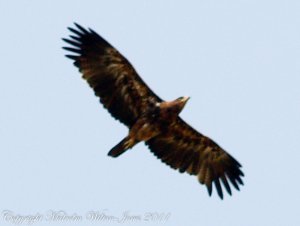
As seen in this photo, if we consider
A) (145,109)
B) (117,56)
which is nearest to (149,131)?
(145,109)

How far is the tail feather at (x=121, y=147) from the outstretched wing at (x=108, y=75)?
450 millimetres

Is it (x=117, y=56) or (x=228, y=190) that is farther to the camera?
(x=228, y=190)

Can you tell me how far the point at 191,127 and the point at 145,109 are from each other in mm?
1513

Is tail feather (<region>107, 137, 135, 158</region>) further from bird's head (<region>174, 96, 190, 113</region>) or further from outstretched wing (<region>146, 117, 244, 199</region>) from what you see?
bird's head (<region>174, 96, 190, 113</region>)

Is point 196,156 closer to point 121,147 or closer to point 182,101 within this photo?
point 182,101

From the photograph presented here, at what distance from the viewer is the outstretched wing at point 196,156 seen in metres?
23.5

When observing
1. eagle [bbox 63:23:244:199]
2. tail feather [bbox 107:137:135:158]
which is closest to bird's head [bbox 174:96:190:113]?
eagle [bbox 63:23:244:199]

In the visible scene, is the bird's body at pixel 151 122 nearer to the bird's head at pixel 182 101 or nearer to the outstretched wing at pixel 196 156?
the bird's head at pixel 182 101

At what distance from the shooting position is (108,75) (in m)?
22.7

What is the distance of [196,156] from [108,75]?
3.36 meters

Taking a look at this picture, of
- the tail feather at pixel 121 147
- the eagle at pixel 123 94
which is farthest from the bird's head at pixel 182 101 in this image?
the tail feather at pixel 121 147

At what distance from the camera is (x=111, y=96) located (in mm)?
22688

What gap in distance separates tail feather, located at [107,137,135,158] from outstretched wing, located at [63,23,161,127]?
45cm

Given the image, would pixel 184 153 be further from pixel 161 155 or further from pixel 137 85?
pixel 137 85
